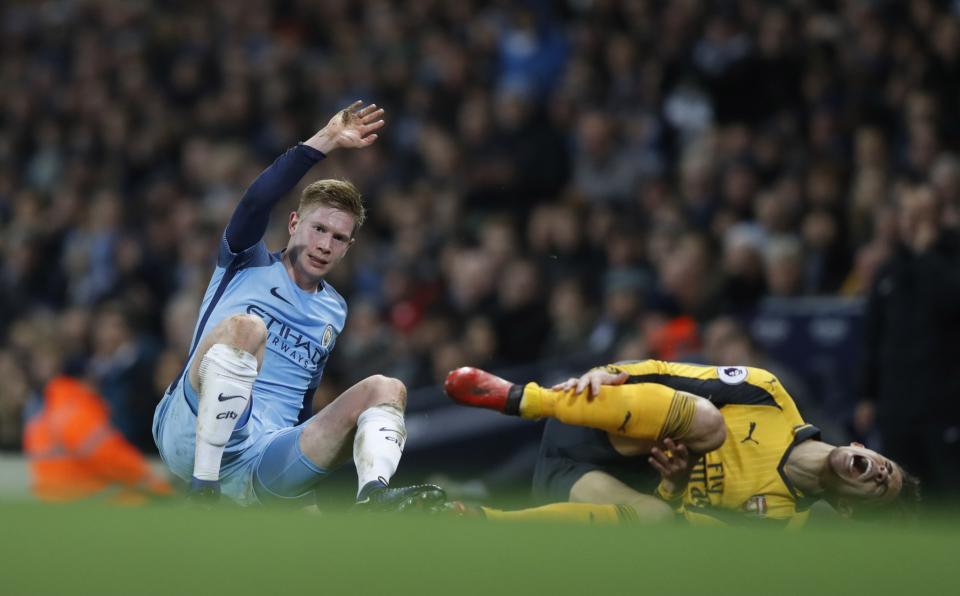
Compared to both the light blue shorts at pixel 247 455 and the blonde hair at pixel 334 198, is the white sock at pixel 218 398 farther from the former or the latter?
the blonde hair at pixel 334 198

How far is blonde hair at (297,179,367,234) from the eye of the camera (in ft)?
16.7

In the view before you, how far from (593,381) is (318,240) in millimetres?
1162

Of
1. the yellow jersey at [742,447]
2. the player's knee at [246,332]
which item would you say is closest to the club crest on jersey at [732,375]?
the yellow jersey at [742,447]

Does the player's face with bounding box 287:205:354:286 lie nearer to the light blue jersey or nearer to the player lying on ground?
the light blue jersey

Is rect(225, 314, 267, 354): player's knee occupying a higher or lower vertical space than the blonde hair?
lower

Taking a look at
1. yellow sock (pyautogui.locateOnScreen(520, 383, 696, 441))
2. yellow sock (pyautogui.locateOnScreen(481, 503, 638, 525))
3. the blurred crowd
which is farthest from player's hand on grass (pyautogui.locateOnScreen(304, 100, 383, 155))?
the blurred crowd

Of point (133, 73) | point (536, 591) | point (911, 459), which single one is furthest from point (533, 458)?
point (133, 73)

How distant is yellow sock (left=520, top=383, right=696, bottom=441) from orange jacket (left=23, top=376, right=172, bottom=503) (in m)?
4.06

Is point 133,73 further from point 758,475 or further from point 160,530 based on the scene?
point 160,530

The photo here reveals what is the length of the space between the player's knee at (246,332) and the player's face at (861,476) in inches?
86.3

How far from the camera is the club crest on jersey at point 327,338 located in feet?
17.1

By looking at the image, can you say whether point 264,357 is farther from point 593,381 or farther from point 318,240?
point 593,381

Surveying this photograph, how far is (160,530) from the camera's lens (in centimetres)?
351

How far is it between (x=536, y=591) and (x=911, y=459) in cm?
470
